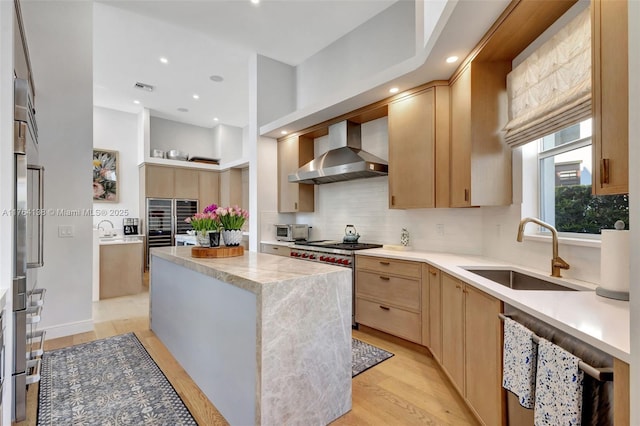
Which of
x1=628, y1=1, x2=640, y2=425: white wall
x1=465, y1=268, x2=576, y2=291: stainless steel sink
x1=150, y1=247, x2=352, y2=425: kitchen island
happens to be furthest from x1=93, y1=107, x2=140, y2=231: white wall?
x1=628, y1=1, x2=640, y2=425: white wall

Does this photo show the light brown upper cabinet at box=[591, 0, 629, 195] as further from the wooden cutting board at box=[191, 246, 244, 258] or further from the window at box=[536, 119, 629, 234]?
the wooden cutting board at box=[191, 246, 244, 258]

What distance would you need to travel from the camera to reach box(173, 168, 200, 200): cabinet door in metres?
7.00

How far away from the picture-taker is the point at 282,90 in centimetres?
479

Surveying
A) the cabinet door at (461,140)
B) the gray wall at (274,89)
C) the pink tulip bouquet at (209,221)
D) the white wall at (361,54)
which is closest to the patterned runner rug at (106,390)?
the pink tulip bouquet at (209,221)

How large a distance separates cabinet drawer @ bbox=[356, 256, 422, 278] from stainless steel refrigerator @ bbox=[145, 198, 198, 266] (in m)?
5.36

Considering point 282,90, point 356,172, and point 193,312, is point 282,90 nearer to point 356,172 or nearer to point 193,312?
point 356,172

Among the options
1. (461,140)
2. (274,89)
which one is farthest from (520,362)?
(274,89)

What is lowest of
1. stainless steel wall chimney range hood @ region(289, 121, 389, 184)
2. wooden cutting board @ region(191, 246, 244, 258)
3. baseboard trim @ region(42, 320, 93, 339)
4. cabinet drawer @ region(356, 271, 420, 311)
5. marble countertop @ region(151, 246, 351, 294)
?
baseboard trim @ region(42, 320, 93, 339)

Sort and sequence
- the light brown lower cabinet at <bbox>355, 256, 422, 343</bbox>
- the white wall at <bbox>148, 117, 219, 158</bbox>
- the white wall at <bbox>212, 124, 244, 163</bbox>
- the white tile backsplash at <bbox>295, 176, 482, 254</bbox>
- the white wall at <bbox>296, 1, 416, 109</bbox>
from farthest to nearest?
the white wall at <bbox>212, 124, 244, 163</bbox> → the white wall at <bbox>148, 117, 219, 158</bbox> → the white wall at <bbox>296, 1, 416, 109</bbox> → the white tile backsplash at <bbox>295, 176, 482, 254</bbox> → the light brown lower cabinet at <bbox>355, 256, 422, 343</bbox>

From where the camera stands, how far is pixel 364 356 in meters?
2.59

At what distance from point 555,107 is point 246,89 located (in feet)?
16.8

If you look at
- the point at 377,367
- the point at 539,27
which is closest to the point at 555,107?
the point at 539,27

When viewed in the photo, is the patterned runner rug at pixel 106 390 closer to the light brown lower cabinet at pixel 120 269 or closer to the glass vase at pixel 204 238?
the glass vase at pixel 204 238

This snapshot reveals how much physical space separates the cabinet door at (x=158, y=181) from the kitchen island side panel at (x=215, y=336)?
4.61 meters
